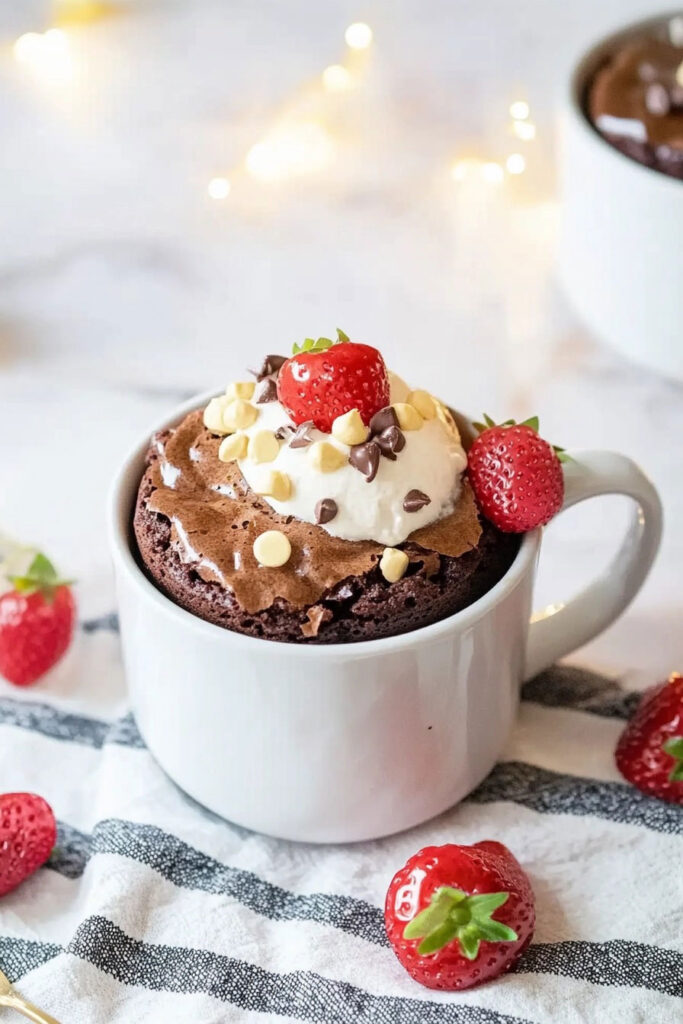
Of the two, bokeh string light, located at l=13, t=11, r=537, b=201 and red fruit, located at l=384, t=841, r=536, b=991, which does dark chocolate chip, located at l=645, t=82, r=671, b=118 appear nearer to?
bokeh string light, located at l=13, t=11, r=537, b=201

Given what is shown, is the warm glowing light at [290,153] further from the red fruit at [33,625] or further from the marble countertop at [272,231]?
the red fruit at [33,625]

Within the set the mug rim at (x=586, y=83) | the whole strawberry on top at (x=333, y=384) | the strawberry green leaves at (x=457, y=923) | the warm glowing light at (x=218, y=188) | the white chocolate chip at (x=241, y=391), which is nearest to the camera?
the strawberry green leaves at (x=457, y=923)

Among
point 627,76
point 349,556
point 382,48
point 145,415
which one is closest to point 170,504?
point 349,556

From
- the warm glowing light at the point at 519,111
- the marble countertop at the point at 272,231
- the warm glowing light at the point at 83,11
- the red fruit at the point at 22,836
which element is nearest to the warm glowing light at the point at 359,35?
the marble countertop at the point at 272,231

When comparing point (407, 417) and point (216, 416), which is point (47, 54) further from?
point (407, 417)

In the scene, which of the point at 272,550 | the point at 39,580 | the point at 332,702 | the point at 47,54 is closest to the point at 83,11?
the point at 47,54
